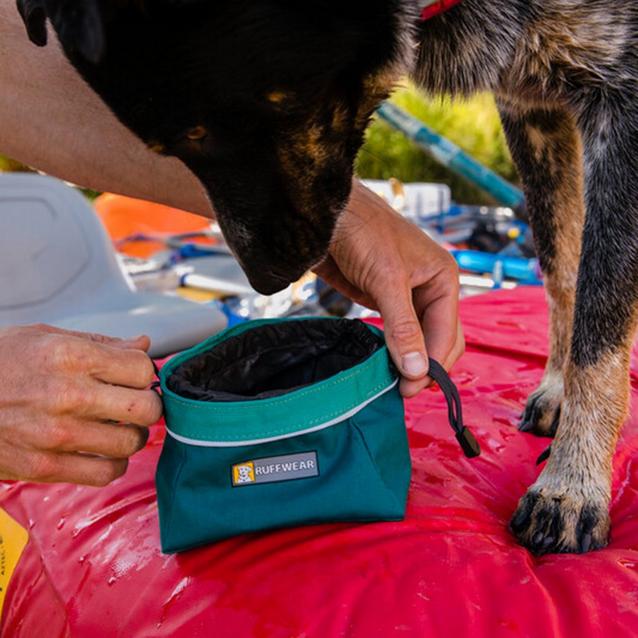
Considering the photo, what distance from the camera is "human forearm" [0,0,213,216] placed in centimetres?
205

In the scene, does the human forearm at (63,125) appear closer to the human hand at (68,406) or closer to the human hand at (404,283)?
the human hand at (404,283)

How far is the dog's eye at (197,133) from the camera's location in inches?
65.8

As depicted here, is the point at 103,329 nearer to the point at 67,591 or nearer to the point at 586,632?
the point at 67,591

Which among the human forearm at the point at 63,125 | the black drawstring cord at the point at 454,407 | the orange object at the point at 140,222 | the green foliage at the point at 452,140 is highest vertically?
the human forearm at the point at 63,125

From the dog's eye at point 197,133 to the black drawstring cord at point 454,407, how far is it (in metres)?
0.72

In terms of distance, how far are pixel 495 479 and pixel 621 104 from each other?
3.11 feet

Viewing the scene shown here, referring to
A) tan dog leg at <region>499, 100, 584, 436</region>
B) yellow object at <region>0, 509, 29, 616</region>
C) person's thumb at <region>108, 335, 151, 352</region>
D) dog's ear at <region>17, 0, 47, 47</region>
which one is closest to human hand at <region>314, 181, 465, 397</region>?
person's thumb at <region>108, 335, 151, 352</region>

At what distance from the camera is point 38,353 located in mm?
1354

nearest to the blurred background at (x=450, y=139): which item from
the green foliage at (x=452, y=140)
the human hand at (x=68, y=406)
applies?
the green foliage at (x=452, y=140)

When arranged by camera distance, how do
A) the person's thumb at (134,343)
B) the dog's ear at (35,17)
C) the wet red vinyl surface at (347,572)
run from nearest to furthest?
the wet red vinyl surface at (347,572) < the dog's ear at (35,17) < the person's thumb at (134,343)

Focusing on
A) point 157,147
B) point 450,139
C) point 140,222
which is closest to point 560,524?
point 157,147

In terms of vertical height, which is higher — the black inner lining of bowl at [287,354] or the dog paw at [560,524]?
the black inner lining of bowl at [287,354]

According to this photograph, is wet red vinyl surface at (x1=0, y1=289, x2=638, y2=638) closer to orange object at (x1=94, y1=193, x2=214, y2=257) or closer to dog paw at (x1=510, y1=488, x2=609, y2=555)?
dog paw at (x1=510, y1=488, x2=609, y2=555)

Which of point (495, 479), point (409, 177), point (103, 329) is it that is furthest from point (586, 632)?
point (409, 177)
